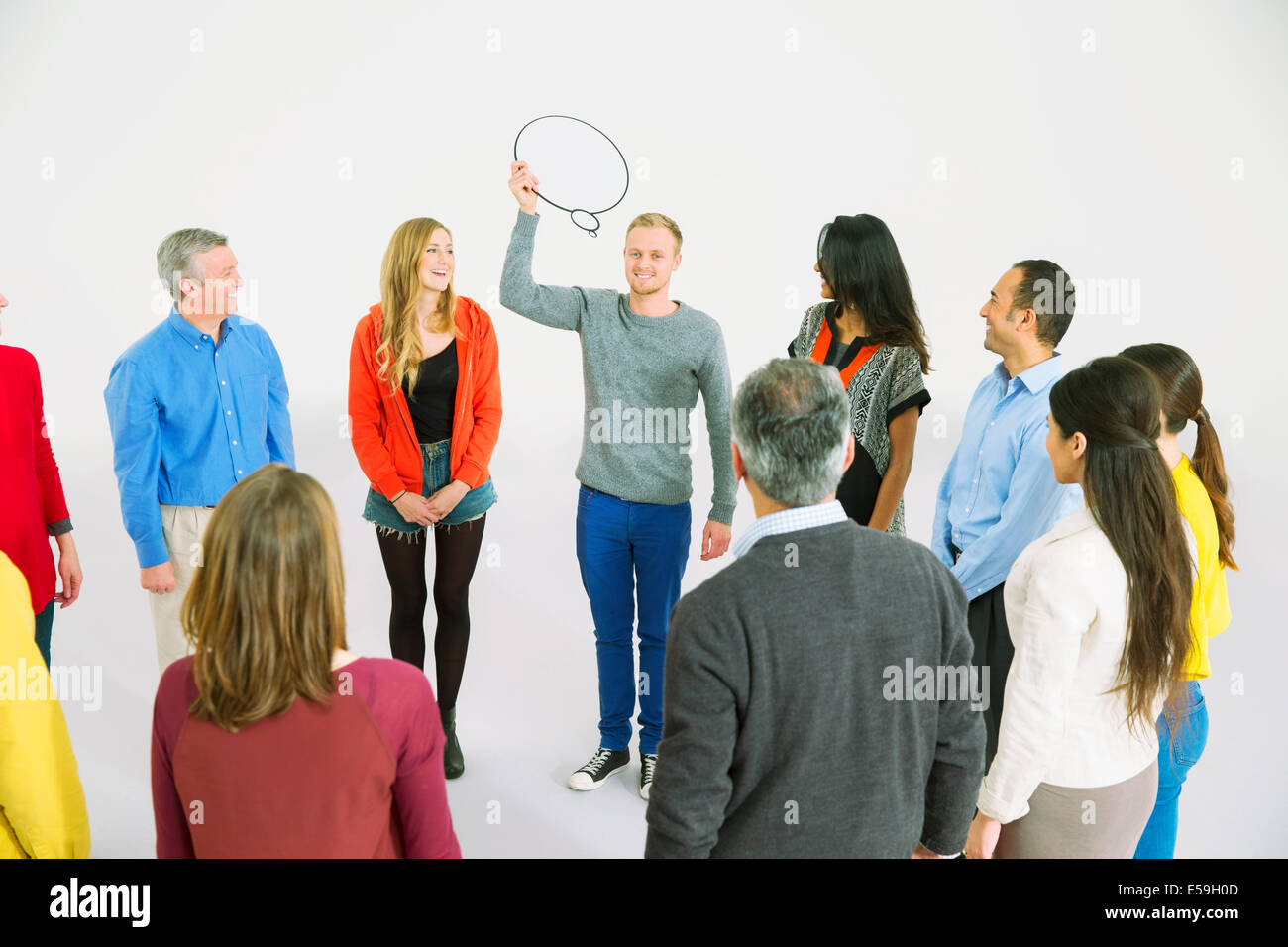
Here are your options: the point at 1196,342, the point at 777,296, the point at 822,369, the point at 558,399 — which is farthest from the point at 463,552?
the point at 1196,342

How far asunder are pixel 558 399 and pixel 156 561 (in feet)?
7.21

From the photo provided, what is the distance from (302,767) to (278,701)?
10cm

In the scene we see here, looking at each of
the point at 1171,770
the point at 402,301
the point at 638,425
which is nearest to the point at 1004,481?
the point at 1171,770

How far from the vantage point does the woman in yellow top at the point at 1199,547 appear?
2.08 meters

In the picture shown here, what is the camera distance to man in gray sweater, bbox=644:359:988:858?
1.44 metres

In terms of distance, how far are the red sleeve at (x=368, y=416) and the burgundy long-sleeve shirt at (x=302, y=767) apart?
5.52 feet

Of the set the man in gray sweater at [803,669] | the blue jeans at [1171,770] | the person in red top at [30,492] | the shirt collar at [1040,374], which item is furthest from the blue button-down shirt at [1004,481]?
the person in red top at [30,492]

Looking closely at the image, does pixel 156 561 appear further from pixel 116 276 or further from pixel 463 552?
pixel 116 276

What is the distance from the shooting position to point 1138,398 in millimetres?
1863

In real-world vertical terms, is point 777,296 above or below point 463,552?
above

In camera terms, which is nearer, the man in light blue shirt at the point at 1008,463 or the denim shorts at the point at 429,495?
the man in light blue shirt at the point at 1008,463

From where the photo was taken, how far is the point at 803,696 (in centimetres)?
146

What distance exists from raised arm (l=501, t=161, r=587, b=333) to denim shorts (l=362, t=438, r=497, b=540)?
0.50m

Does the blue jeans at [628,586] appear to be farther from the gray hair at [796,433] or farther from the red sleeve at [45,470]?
the gray hair at [796,433]
